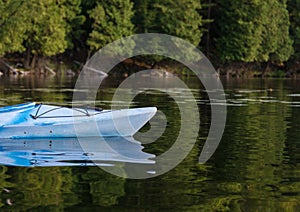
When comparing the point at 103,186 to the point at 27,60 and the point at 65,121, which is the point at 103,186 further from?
the point at 27,60

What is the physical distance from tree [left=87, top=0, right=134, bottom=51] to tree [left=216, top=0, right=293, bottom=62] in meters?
16.4

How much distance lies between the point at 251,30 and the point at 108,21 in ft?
70.6

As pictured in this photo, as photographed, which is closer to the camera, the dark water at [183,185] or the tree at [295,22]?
the dark water at [183,185]

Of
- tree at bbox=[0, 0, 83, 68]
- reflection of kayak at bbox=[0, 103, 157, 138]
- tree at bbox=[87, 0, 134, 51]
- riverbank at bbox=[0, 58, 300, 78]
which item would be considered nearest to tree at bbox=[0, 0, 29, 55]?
tree at bbox=[0, 0, 83, 68]

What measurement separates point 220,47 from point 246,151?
7437 centimetres

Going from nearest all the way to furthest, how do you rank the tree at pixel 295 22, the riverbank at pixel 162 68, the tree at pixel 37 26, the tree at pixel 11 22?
the tree at pixel 11 22 < the tree at pixel 37 26 < the riverbank at pixel 162 68 < the tree at pixel 295 22

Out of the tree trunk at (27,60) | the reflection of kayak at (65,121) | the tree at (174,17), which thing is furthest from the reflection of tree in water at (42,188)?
the tree at (174,17)

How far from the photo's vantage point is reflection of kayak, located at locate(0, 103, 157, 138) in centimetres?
1833

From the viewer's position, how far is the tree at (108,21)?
78938mm

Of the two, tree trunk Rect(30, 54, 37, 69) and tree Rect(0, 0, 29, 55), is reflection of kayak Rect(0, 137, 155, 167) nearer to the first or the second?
tree Rect(0, 0, 29, 55)

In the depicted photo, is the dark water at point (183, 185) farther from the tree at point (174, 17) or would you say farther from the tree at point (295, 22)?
the tree at point (295, 22)

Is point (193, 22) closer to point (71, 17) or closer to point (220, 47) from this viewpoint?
point (220, 47)

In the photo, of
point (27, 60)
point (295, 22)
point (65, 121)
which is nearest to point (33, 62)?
point (27, 60)

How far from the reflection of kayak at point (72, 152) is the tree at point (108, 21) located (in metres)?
60.9
